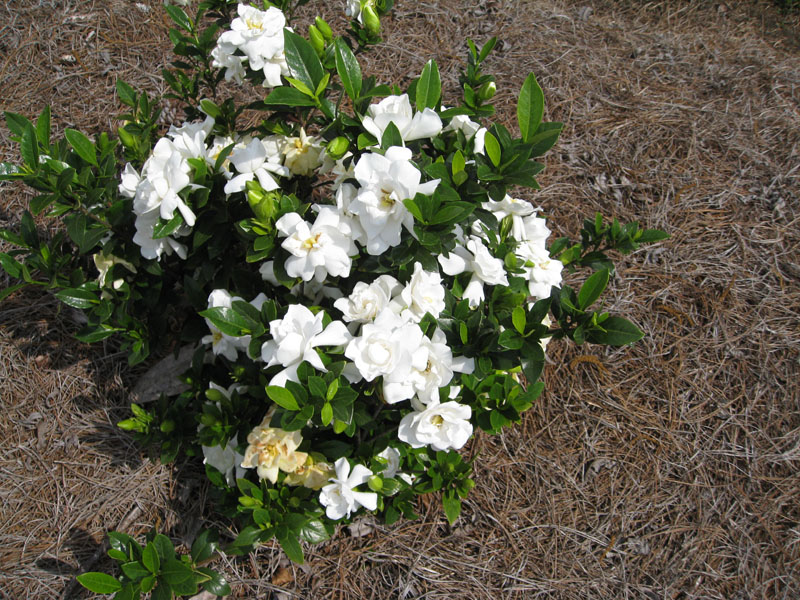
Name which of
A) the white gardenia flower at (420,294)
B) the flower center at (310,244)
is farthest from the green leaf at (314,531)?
the flower center at (310,244)

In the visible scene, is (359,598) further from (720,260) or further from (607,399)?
(720,260)

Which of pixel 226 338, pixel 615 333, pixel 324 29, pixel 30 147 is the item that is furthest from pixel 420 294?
pixel 30 147

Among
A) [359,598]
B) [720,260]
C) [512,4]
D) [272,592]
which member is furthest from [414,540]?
[512,4]

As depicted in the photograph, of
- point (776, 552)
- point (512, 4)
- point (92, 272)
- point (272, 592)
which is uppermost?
point (512, 4)

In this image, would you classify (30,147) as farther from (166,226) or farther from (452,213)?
(452,213)

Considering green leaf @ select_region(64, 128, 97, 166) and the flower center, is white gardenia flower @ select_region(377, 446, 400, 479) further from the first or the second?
green leaf @ select_region(64, 128, 97, 166)

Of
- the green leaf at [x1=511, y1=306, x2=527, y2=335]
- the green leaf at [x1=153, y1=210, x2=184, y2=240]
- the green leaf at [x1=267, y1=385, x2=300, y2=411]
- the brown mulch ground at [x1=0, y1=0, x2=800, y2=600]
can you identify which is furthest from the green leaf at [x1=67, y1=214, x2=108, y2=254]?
the green leaf at [x1=511, y1=306, x2=527, y2=335]

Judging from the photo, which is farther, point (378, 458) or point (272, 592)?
point (272, 592)
